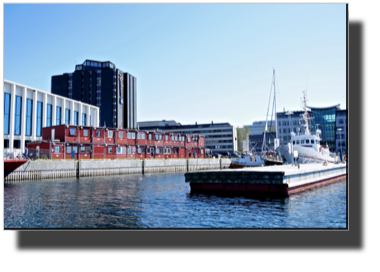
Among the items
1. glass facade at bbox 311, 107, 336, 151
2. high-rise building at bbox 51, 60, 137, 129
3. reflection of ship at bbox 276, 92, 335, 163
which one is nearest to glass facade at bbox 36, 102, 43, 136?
high-rise building at bbox 51, 60, 137, 129

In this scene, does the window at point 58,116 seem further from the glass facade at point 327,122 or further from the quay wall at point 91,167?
the glass facade at point 327,122

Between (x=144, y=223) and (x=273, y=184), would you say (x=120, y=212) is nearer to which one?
(x=144, y=223)

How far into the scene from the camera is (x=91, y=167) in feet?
189

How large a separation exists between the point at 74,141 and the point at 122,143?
1232 cm

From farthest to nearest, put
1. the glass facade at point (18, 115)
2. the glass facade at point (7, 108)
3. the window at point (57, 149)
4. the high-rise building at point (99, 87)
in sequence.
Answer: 1. the high-rise building at point (99, 87)
2. the glass facade at point (18, 115)
3. the glass facade at point (7, 108)
4. the window at point (57, 149)

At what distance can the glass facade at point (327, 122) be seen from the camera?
460ft

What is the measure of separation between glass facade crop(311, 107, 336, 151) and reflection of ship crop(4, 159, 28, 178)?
421ft

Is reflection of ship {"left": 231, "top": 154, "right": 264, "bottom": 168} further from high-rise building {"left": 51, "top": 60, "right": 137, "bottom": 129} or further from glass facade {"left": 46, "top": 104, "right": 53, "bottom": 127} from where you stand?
high-rise building {"left": 51, "top": 60, "right": 137, "bottom": 129}

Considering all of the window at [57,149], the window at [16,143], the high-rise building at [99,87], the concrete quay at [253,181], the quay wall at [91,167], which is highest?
the high-rise building at [99,87]

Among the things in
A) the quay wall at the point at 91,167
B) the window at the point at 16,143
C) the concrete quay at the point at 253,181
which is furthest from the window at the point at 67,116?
the concrete quay at the point at 253,181

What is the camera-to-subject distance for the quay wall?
4753cm

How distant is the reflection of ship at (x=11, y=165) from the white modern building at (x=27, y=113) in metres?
20.8
